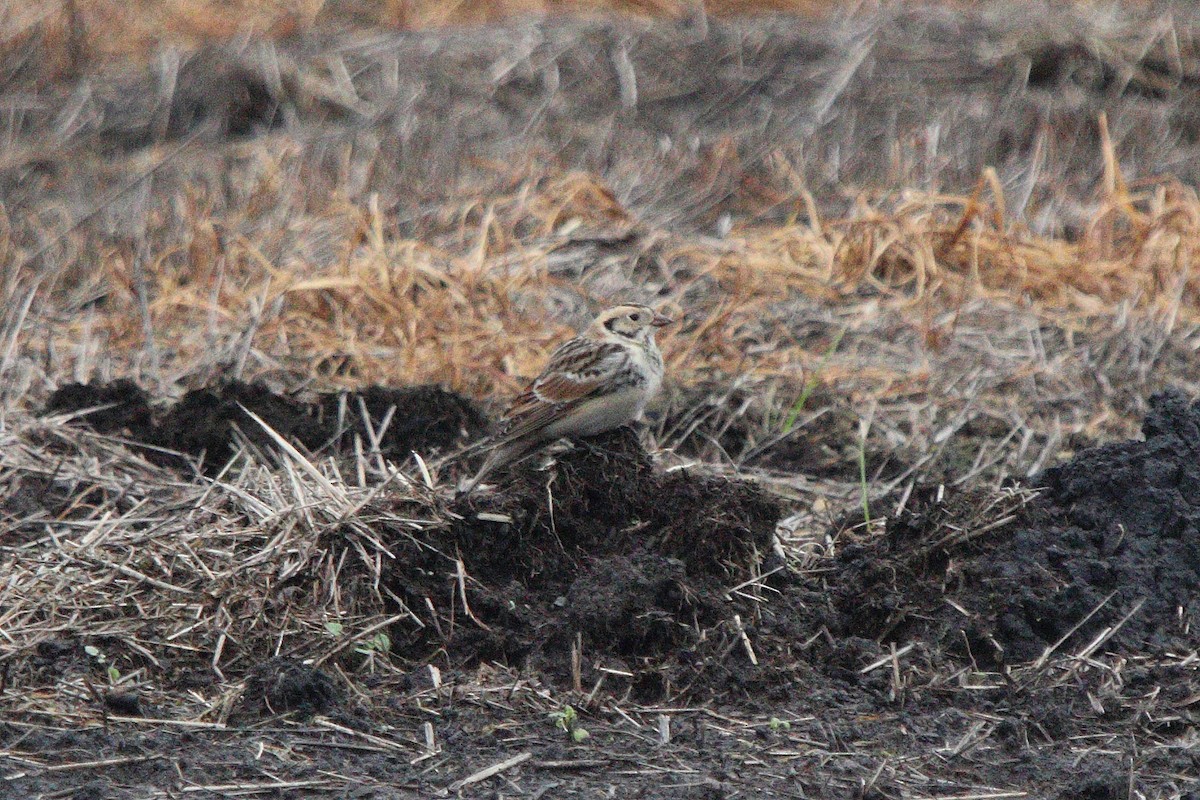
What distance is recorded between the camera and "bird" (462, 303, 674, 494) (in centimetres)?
588

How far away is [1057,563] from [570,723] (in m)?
1.74

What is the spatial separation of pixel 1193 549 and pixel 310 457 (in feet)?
10.9

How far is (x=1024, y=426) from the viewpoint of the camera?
7.71m

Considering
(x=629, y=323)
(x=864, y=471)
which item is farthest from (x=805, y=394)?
(x=629, y=323)

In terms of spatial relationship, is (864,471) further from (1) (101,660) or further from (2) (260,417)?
(1) (101,660)

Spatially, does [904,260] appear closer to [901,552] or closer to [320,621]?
[901,552]

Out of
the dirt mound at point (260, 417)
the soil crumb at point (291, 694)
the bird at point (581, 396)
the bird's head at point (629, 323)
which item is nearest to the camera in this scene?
the soil crumb at point (291, 694)

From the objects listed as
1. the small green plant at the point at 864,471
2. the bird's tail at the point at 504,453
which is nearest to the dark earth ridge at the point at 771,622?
the small green plant at the point at 864,471

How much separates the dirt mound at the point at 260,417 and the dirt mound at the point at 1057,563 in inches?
87.8

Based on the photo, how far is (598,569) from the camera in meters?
5.18

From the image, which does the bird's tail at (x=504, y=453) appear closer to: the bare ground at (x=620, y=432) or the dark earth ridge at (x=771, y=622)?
the bare ground at (x=620, y=432)

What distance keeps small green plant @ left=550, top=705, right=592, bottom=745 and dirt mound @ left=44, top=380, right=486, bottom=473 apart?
2487 mm

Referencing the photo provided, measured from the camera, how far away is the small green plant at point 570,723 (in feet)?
14.9

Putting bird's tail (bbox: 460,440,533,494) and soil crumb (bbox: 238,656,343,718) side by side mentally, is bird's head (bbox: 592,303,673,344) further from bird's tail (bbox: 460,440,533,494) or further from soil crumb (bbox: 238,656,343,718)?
soil crumb (bbox: 238,656,343,718)
